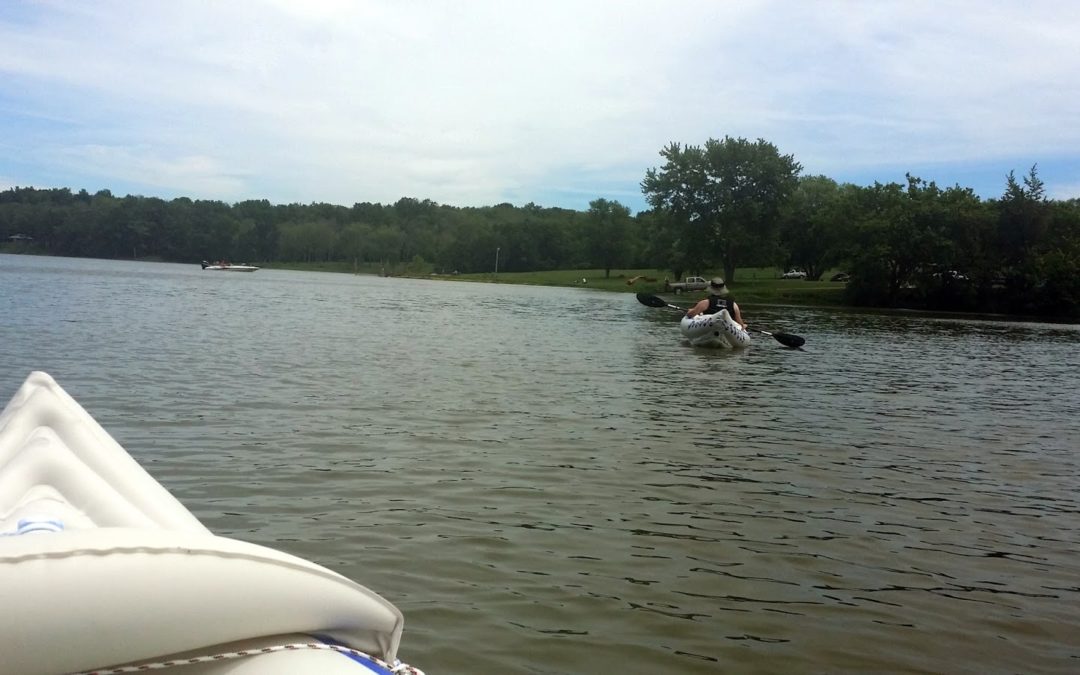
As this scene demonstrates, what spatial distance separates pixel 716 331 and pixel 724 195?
5984 cm

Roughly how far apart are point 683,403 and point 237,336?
12319 mm

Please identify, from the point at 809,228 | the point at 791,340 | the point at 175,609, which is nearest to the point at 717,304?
the point at 791,340

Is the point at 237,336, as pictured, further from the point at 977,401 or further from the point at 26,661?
the point at 26,661

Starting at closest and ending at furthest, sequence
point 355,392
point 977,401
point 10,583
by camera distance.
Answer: point 10,583 → point 355,392 → point 977,401

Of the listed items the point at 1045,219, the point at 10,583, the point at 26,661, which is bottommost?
the point at 26,661

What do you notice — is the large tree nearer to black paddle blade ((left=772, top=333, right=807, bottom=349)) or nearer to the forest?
the forest

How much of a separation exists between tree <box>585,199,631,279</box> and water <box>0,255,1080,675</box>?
375 ft

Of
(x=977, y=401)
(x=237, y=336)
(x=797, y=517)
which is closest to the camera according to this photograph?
(x=797, y=517)

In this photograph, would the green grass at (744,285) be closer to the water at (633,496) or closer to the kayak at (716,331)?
the kayak at (716,331)

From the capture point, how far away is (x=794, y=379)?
700 inches

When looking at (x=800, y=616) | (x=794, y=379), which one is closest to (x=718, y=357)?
(x=794, y=379)

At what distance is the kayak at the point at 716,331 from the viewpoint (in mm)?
23812

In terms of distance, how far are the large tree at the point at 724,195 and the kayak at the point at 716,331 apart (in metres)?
57.4

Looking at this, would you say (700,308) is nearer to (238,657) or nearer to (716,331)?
(716,331)
